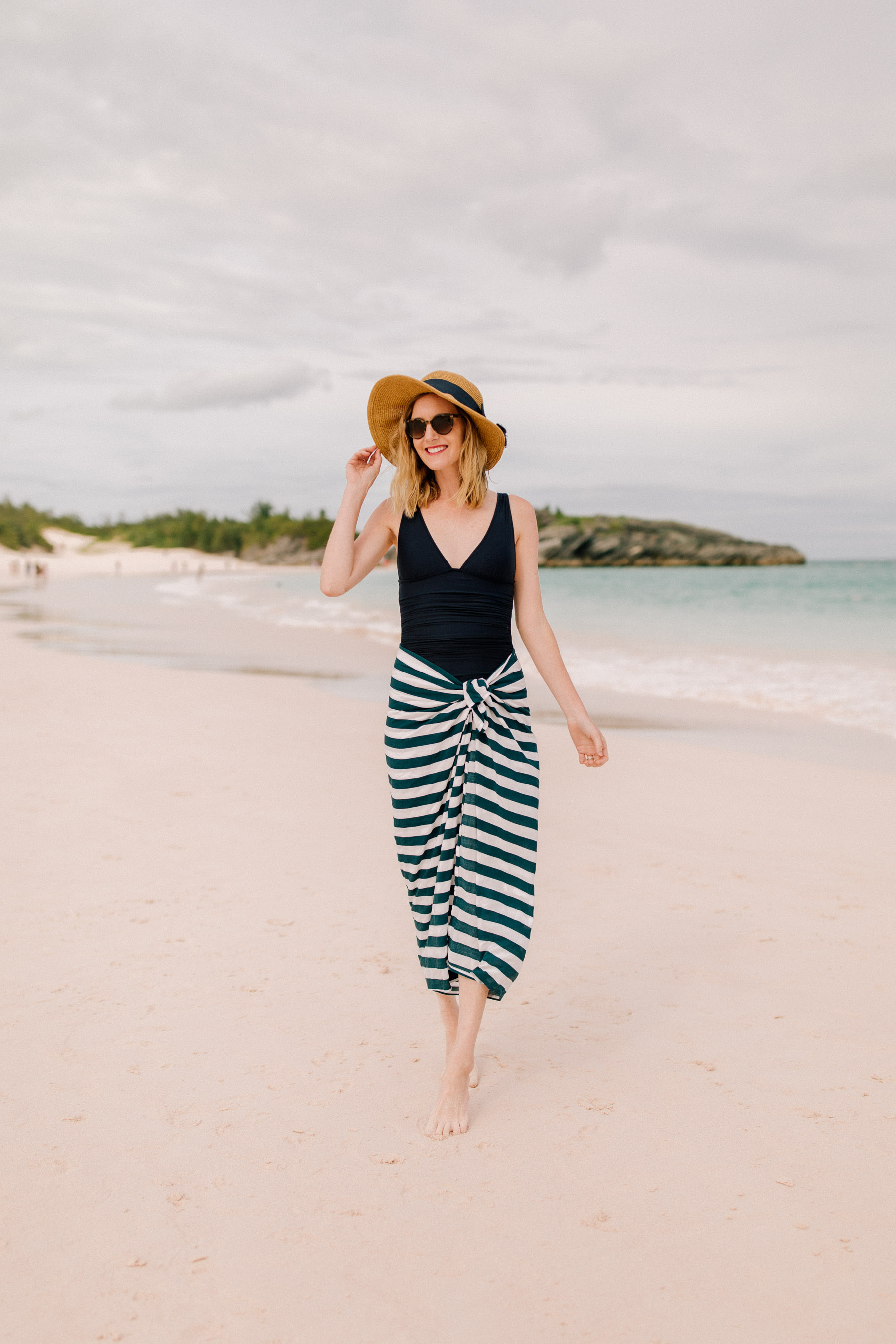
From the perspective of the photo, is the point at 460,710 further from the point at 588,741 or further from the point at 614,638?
the point at 614,638

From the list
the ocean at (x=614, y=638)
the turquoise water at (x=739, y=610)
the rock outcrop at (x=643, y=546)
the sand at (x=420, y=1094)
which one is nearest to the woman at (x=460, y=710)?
the sand at (x=420, y=1094)

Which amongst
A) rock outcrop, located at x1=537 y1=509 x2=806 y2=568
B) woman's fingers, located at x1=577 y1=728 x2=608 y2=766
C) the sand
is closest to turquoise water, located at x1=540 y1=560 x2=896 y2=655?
the sand

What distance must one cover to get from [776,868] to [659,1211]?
9.88ft

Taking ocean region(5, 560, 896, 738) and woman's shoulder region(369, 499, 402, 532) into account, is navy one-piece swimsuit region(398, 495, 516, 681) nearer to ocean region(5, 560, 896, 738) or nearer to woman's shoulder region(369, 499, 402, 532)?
woman's shoulder region(369, 499, 402, 532)

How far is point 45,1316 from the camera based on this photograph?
1.94 meters

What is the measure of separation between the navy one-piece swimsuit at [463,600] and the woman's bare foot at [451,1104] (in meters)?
1.10

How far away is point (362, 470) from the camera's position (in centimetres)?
287

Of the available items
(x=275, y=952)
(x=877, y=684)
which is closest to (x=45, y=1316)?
Answer: (x=275, y=952)

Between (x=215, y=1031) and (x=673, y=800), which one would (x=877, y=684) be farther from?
(x=215, y=1031)

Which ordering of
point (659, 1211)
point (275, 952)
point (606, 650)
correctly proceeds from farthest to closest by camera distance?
point (606, 650) → point (275, 952) → point (659, 1211)

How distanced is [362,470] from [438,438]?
0.83ft

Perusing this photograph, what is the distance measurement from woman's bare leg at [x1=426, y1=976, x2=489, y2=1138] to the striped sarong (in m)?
0.05

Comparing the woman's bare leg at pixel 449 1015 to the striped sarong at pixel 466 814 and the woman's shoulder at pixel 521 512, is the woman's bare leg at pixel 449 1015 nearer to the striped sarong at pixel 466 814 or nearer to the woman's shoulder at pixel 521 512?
→ the striped sarong at pixel 466 814

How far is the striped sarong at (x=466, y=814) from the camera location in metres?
2.70
